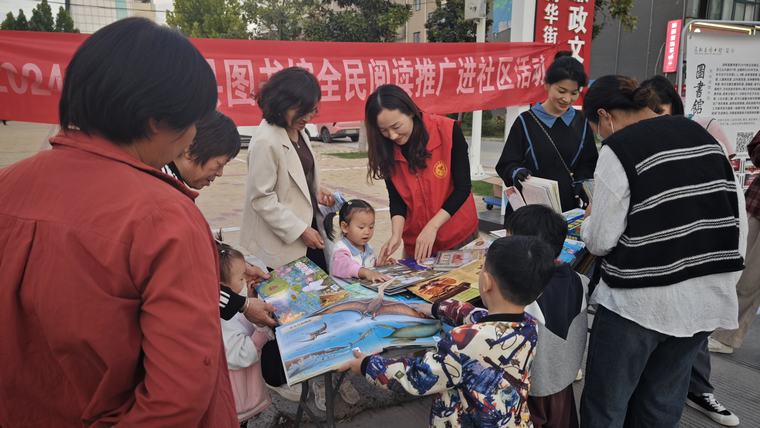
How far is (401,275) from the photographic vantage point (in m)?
2.20

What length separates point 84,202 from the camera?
2.43 ft

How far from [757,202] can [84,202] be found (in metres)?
3.30

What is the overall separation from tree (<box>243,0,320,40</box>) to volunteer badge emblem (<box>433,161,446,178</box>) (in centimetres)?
1618

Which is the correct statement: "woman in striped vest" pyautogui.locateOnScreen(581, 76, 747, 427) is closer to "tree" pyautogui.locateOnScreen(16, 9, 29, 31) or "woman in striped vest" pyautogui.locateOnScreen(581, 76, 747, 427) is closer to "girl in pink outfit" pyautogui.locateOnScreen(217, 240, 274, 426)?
"girl in pink outfit" pyautogui.locateOnScreen(217, 240, 274, 426)

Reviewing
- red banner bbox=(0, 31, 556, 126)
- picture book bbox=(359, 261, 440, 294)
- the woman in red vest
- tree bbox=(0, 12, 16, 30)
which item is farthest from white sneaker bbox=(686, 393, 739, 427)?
tree bbox=(0, 12, 16, 30)

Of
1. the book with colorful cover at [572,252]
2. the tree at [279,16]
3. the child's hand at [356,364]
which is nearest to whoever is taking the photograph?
the child's hand at [356,364]

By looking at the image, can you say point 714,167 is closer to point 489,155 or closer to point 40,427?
point 40,427

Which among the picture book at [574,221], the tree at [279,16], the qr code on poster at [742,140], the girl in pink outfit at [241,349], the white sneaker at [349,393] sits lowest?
the white sneaker at [349,393]

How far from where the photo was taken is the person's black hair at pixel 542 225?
1826 mm

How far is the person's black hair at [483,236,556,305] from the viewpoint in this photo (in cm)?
136

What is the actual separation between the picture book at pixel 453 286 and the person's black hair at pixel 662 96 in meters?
0.92

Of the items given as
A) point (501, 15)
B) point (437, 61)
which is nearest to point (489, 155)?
point (501, 15)

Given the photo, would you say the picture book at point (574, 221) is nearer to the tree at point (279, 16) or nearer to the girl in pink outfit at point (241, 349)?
the girl in pink outfit at point (241, 349)

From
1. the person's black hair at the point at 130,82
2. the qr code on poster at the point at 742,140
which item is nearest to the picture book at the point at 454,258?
the person's black hair at the point at 130,82
